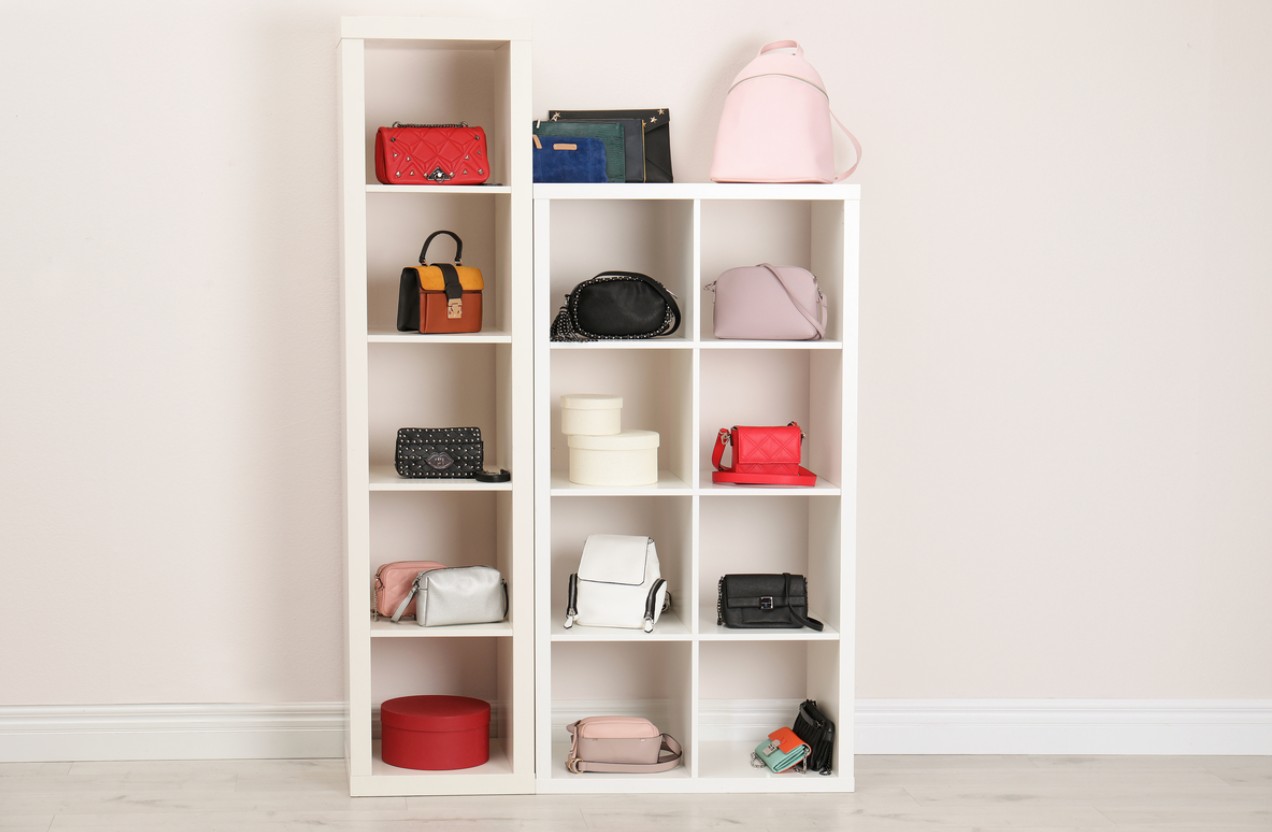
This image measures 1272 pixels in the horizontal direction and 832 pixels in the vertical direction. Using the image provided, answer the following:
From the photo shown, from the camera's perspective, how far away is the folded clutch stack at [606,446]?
3.41 m

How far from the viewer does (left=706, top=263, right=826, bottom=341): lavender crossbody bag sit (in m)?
3.35

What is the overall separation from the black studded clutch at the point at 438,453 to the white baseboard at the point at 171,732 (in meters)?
0.82

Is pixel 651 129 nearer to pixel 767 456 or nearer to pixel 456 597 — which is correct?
pixel 767 456

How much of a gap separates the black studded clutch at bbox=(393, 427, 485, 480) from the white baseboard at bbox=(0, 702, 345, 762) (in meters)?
0.82

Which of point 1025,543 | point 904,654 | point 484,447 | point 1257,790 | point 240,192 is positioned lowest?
point 1257,790

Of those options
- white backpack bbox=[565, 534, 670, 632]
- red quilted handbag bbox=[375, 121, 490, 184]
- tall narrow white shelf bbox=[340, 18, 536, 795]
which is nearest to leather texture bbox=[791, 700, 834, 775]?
white backpack bbox=[565, 534, 670, 632]

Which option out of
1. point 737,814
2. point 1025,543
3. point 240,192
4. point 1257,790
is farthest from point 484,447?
point 1257,790

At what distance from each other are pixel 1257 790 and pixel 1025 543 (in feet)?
2.93

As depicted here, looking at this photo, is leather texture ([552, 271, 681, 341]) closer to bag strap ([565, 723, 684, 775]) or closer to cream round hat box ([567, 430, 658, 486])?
cream round hat box ([567, 430, 658, 486])

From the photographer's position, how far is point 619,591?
3.43m

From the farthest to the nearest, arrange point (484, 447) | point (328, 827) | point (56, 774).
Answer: point (484, 447)
point (56, 774)
point (328, 827)

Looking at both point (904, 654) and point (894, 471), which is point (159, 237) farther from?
point (904, 654)

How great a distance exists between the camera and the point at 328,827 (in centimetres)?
315

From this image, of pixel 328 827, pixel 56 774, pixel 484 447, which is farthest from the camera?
pixel 484 447
